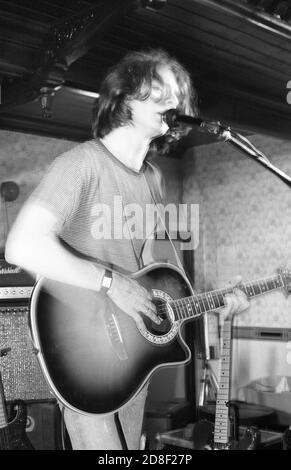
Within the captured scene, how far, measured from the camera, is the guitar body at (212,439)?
1913 mm

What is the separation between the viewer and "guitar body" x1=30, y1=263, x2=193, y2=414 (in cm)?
155

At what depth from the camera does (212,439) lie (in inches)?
78.0

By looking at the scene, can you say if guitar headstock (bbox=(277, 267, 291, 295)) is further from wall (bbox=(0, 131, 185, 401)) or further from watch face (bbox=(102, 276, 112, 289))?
watch face (bbox=(102, 276, 112, 289))

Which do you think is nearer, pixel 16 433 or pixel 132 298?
pixel 132 298

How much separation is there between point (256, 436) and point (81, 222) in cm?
101

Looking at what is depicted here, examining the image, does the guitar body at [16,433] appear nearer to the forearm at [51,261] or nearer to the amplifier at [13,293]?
the amplifier at [13,293]

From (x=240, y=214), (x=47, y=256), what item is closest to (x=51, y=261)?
(x=47, y=256)

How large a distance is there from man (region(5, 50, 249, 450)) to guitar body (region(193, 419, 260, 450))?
14.5 inches

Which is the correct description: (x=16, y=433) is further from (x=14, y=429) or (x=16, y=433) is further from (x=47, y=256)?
(x=47, y=256)

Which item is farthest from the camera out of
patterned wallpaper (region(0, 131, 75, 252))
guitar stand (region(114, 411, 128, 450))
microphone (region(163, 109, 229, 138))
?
patterned wallpaper (region(0, 131, 75, 252))

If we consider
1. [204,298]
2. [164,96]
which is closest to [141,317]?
[204,298]

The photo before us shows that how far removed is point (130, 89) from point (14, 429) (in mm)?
1218

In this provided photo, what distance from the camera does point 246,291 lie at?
1.90 meters

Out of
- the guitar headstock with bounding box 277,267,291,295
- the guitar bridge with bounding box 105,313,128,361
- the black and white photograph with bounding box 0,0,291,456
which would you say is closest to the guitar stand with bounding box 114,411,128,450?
the black and white photograph with bounding box 0,0,291,456
